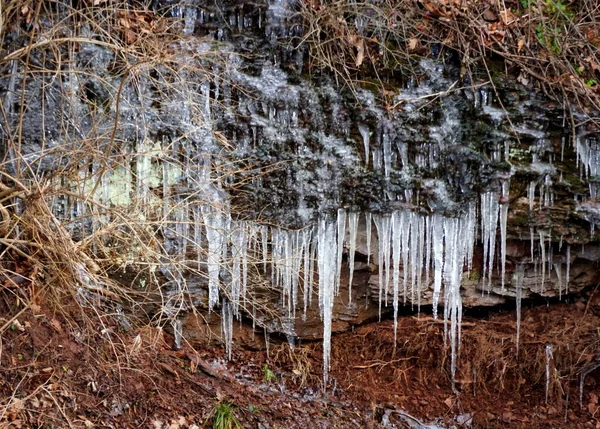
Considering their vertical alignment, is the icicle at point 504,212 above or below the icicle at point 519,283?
above

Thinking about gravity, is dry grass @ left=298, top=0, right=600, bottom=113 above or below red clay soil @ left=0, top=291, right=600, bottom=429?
above

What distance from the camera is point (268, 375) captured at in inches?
237

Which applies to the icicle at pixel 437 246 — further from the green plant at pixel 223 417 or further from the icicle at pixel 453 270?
the green plant at pixel 223 417

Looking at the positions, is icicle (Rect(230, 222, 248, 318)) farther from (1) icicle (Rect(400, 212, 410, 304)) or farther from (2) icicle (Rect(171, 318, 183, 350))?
(1) icicle (Rect(400, 212, 410, 304))

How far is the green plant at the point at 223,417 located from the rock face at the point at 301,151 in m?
0.81

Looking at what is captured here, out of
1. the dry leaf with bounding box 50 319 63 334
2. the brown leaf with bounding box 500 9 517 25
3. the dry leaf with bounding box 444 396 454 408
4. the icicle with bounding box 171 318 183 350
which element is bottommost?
the dry leaf with bounding box 444 396 454 408

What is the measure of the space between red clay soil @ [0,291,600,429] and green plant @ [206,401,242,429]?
0.01 meters

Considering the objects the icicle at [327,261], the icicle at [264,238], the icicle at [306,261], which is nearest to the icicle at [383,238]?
A: the icicle at [327,261]

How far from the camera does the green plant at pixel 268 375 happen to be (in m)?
6.02

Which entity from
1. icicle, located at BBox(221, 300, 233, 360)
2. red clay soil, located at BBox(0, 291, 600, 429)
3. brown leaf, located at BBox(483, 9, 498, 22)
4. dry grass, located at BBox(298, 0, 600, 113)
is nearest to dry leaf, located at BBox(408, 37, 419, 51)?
dry grass, located at BBox(298, 0, 600, 113)

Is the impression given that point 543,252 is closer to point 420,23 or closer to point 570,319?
point 570,319

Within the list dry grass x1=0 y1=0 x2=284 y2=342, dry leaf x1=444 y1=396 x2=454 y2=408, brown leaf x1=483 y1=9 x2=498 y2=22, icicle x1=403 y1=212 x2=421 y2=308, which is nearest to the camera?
dry grass x1=0 y1=0 x2=284 y2=342

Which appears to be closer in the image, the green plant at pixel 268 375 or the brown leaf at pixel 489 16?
the brown leaf at pixel 489 16

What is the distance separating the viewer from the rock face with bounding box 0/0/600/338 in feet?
17.9
